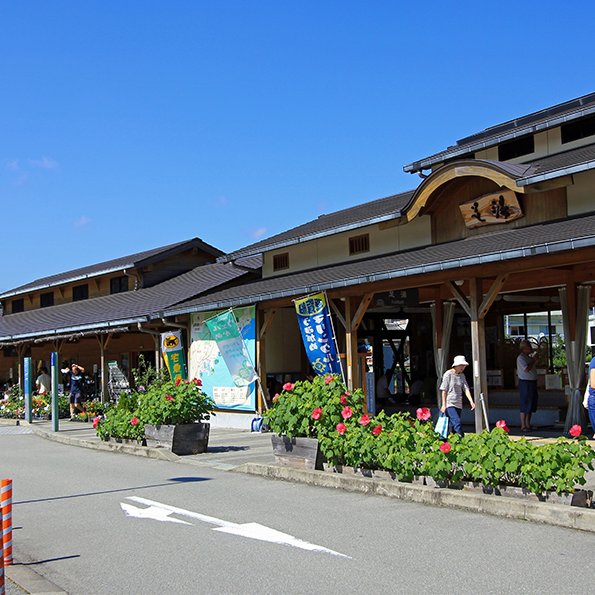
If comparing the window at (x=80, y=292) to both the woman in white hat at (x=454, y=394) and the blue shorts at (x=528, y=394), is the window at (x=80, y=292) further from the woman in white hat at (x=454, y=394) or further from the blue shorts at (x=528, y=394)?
the woman in white hat at (x=454, y=394)

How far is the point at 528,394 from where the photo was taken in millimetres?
15914

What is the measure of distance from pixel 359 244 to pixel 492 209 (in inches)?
186

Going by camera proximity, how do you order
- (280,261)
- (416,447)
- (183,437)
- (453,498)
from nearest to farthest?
(453,498), (416,447), (183,437), (280,261)

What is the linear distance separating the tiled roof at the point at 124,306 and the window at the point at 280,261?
2.32 m

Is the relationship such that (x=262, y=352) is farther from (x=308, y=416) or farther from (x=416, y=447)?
(x=416, y=447)

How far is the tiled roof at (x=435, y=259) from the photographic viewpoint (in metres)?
12.1

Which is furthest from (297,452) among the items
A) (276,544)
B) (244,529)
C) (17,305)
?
(17,305)

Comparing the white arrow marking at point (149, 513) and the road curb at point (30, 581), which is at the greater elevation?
the road curb at point (30, 581)

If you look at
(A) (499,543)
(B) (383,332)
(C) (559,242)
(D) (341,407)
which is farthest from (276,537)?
(B) (383,332)

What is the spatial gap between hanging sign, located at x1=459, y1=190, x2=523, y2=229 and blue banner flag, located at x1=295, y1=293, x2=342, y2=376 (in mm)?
3481

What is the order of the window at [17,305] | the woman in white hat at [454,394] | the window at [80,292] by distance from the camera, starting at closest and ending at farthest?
the woman in white hat at [454,394], the window at [80,292], the window at [17,305]

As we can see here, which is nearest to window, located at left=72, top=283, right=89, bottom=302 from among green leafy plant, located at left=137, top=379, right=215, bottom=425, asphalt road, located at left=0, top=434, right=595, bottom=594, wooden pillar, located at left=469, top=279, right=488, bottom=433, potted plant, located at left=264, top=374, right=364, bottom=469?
green leafy plant, located at left=137, top=379, right=215, bottom=425

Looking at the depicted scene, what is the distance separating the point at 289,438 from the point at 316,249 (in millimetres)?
10401

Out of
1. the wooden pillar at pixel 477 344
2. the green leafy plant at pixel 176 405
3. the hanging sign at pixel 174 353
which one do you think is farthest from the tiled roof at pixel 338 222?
the green leafy plant at pixel 176 405
